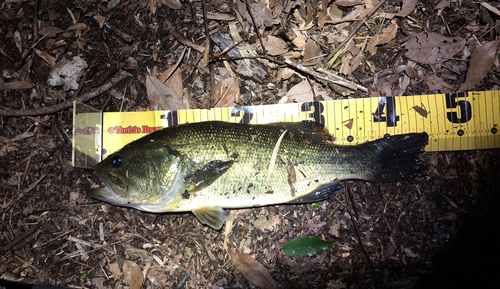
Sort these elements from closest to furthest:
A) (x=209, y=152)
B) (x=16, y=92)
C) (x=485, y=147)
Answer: (x=209, y=152) → (x=485, y=147) → (x=16, y=92)

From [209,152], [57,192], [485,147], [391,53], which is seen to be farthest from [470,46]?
[57,192]

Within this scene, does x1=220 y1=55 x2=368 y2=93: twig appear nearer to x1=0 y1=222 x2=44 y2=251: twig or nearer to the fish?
the fish

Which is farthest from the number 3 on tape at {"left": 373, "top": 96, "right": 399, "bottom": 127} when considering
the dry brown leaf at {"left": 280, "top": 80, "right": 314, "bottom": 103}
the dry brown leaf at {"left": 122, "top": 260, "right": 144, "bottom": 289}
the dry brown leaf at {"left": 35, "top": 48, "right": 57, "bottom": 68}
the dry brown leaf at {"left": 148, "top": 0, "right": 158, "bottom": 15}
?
the dry brown leaf at {"left": 35, "top": 48, "right": 57, "bottom": 68}

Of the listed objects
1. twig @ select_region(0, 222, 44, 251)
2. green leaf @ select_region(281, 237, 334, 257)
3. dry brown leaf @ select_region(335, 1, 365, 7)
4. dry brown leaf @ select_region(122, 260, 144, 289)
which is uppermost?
dry brown leaf @ select_region(335, 1, 365, 7)

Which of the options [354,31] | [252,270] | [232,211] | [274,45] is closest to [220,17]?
[274,45]

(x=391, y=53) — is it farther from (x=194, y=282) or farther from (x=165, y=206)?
(x=194, y=282)

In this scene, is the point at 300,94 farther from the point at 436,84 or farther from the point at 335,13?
the point at 436,84
